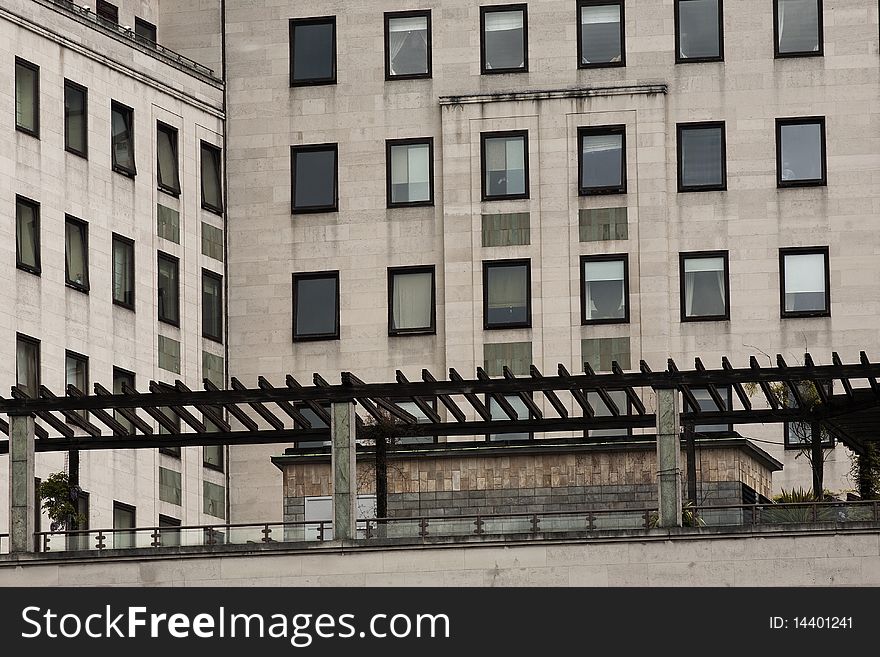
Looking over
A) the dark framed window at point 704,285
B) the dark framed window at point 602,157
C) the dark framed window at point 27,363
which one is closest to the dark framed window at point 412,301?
the dark framed window at point 602,157

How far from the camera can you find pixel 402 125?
81562mm

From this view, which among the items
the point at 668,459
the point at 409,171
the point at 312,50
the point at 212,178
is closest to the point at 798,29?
the point at 409,171

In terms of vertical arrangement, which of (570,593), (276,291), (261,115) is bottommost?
(570,593)

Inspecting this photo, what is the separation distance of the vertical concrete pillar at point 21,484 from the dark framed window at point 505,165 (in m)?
21.1

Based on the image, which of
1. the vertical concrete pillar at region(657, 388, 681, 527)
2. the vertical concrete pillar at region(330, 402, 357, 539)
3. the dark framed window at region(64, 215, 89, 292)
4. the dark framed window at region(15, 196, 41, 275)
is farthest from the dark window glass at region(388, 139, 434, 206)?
the vertical concrete pillar at region(657, 388, 681, 527)

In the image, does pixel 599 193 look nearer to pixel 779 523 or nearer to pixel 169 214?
pixel 169 214

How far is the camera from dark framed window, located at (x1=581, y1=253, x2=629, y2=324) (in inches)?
3127

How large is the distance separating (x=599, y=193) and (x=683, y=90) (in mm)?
3703

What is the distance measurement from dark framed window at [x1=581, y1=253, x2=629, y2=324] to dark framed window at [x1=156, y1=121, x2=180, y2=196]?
11330mm

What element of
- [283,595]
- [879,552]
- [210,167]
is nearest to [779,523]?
[879,552]

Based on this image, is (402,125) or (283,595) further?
(402,125)

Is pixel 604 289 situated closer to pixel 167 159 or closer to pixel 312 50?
pixel 312 50

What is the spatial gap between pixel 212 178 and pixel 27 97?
9.58 meters

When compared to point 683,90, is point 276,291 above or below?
below
